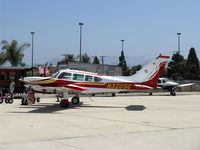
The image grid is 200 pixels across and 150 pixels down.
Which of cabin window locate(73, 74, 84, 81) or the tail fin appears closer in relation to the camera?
the tail fin

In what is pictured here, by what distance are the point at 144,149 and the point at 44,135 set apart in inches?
122

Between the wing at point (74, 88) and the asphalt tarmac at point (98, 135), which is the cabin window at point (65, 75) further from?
the asphalt tarmac at point (98, 135)

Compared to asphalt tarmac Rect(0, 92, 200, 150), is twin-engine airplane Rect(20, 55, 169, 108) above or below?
above

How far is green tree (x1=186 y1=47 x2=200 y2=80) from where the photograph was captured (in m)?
73.2

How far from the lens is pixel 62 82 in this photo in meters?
18.7

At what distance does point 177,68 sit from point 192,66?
14.4 feet

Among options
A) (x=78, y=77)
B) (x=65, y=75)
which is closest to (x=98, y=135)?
(x=65, y=75)

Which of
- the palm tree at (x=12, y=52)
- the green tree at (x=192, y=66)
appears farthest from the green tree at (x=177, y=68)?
the palm tree at (x=12, y=52)

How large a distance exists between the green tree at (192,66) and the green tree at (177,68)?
63.5 inches

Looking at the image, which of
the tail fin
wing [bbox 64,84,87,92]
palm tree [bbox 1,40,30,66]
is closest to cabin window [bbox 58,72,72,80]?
wing [bbox 64,84,87,92]

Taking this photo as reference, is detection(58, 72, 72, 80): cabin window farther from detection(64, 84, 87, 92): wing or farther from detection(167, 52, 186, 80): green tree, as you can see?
detection(167, 52, 186, 80): green tree

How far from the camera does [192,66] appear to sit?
74312 mm

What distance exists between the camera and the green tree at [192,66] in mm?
73188

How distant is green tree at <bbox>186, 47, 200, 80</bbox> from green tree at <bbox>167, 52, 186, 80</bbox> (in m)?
1.61
